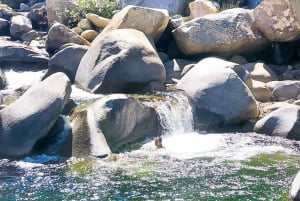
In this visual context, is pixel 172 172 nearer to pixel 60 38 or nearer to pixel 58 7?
pixel 60 38

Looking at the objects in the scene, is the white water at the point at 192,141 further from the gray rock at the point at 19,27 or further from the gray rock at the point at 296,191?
the gray rock at the point at 19,27

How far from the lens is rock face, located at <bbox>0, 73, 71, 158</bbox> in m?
12.9

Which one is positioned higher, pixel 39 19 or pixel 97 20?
pixel 97 20

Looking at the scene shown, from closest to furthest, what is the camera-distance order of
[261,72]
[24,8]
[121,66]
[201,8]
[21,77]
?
[121,66] → [261,72] → [21,77] → [201,8] → [24,8]

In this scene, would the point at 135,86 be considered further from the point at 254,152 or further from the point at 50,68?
the point at 254,152

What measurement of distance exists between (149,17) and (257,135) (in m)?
5.96

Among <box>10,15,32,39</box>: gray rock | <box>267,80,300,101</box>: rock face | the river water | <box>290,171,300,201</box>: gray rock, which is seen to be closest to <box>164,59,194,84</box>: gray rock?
<box>267,80,300,101</box>: rock face

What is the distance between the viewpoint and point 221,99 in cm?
1525

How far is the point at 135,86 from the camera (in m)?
16.4

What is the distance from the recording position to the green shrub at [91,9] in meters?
23.3

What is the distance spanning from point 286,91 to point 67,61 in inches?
240

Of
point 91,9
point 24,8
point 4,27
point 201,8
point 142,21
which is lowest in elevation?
point 24,8

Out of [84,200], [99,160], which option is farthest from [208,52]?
[84,200]

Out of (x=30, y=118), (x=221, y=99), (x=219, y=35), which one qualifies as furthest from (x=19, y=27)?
(x=30, y=118)
